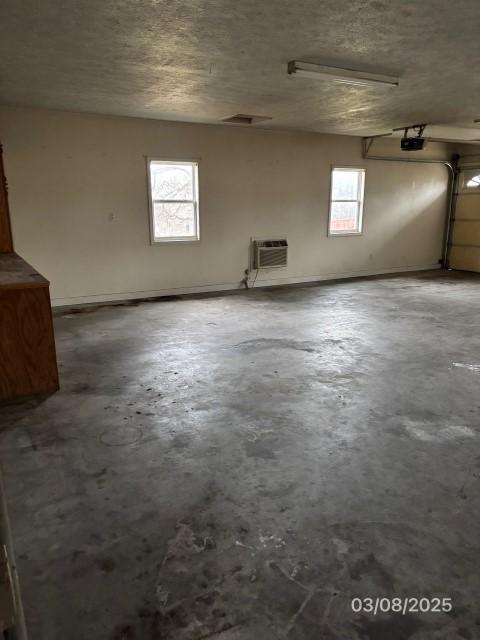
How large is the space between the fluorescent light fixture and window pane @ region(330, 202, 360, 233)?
421cm

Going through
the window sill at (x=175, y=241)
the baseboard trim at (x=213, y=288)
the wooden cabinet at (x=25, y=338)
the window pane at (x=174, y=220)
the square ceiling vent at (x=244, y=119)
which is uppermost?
the square ceiling vent at (x=244, y=119)

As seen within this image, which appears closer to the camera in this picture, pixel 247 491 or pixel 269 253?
pixel 247 491

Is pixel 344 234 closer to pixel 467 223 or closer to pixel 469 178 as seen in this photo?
pixel 467 223

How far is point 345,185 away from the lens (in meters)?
8.48

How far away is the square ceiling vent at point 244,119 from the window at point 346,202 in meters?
2.28

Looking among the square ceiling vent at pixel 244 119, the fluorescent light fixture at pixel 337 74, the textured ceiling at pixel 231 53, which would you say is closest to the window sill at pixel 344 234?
the square ceiling vent at pixel 244 119

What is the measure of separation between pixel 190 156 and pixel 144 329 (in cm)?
302

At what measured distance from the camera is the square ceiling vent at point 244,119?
6.14m

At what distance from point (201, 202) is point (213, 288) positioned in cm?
139

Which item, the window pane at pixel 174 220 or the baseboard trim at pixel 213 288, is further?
the window pane at pixel 174 220

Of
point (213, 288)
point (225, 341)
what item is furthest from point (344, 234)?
point (225, 341)

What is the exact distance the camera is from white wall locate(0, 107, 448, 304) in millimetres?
5859

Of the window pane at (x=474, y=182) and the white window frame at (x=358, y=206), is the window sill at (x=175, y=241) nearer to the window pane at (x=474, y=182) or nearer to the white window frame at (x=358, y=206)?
the white window frame at (x=358, y=206)

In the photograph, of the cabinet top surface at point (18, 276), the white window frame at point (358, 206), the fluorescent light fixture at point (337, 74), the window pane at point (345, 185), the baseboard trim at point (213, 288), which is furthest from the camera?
the window pane at point (345, 185)
